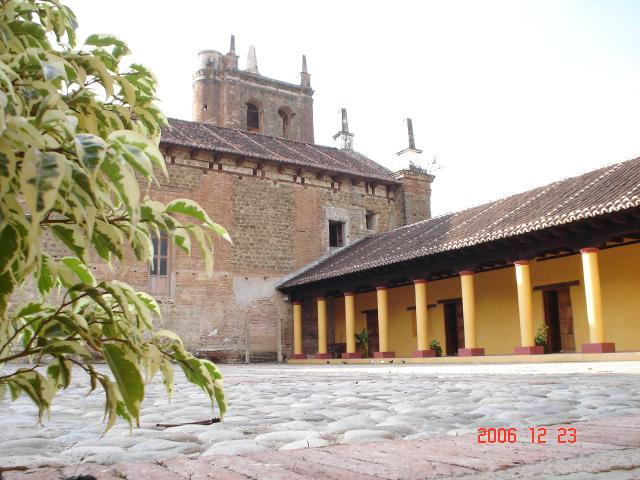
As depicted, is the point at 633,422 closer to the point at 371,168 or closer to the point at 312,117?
the point at 371,168

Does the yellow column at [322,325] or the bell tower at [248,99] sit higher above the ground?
the bell tower at [248,99]

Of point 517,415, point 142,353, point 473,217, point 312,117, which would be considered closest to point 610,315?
point 473,217

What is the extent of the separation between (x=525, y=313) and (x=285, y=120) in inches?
808

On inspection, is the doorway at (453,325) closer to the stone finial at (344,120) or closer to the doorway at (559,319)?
the doorway at (559,319)

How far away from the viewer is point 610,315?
12.9 m

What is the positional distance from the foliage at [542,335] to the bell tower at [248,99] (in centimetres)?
1784

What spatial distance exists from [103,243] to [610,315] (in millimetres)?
13358

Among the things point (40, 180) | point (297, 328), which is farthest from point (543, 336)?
point (40, 180)

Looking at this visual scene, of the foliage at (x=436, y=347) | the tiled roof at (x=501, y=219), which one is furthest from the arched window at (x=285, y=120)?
the foliage at (x=436, y=347)

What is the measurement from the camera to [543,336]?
45.4 ft

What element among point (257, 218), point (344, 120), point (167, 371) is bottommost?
point (167, 371)

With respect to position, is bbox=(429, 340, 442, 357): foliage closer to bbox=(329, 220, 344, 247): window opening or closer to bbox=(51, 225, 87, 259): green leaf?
bbox=(329, 220, 344, 247): window opening

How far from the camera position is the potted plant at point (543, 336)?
13.8 m

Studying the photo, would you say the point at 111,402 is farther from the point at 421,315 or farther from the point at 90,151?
the point at 421,315
